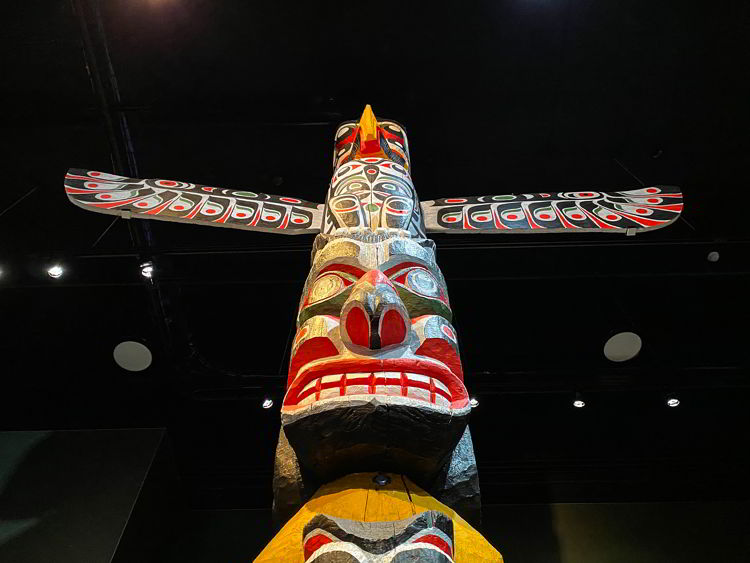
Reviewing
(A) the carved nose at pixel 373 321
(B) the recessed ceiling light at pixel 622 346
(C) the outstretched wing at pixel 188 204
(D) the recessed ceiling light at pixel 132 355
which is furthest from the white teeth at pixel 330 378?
(B) the recessed ceiling light at pixel 622 346

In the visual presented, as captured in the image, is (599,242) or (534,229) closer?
(534,229)

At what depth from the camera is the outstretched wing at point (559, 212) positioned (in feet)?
10.5

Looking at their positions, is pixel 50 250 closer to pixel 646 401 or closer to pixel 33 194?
pixel 33 194

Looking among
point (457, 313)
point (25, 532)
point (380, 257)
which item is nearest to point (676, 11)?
point (457, 313)

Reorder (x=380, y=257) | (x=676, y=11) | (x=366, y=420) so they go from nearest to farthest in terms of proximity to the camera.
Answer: (x=366, y=420), (x=380, y=257), (x=676, y=11)

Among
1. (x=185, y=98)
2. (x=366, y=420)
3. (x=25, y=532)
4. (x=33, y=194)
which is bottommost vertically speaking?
(x=366, y=420)

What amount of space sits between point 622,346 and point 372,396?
2591 millimetres

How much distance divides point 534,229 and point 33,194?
3.42m

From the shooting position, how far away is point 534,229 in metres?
3.20

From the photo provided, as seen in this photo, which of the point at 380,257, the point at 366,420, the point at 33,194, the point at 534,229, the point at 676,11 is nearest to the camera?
the point at 366,420

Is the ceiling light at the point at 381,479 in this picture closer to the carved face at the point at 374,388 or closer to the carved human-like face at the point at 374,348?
the carved face at the point at 374,388

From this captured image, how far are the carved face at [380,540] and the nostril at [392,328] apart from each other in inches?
23.2

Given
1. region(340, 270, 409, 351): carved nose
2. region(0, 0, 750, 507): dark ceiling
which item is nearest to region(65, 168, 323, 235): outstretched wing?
region(0, 0, 750, 507): dark ceiling

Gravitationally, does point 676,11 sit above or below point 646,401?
above
